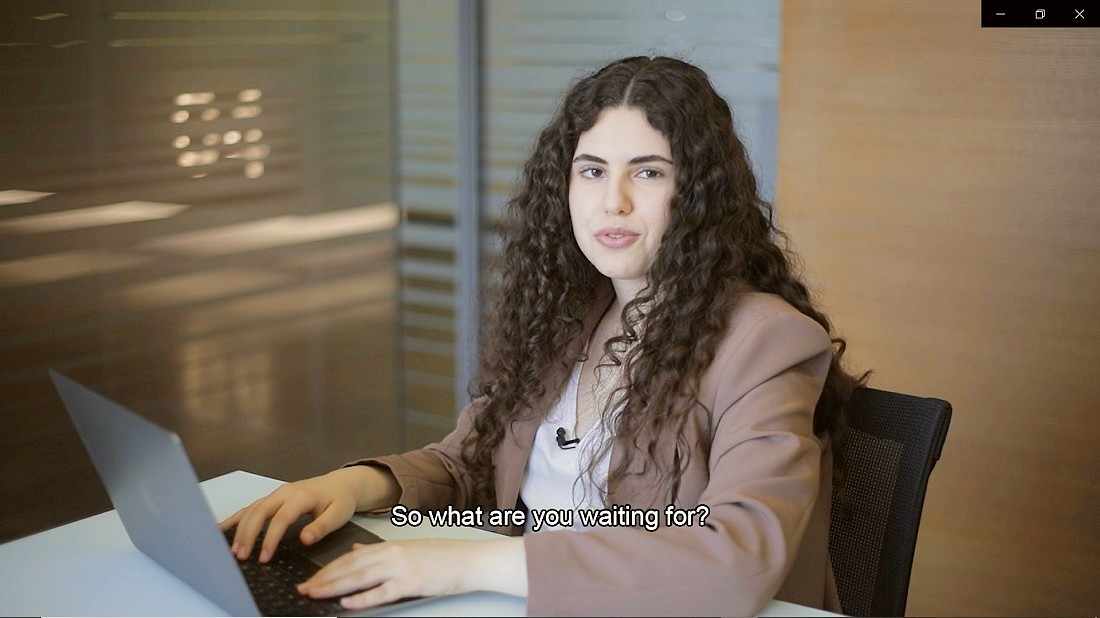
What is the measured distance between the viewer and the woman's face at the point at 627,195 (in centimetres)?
177

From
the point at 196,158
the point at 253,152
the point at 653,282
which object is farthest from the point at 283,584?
the point at 253,152

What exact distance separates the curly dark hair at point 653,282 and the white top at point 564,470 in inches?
1.2

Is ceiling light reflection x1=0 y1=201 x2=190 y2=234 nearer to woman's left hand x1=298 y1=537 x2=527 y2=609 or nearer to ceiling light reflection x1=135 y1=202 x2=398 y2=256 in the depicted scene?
ceiling light reflection x1=135 y1=202 x2=398 y2=256

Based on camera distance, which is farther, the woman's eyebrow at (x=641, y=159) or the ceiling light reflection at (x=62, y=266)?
the ceiling light reflection at (x=62, y=266)

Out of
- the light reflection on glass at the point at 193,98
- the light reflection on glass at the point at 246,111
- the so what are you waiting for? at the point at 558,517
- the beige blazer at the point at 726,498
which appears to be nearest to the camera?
the beige blazer at the point at 726,498

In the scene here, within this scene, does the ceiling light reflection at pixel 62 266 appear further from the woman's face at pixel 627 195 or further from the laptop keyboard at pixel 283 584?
the woman's face at pixel 627 195

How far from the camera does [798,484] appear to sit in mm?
1501

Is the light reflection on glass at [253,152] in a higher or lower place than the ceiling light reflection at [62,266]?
higher

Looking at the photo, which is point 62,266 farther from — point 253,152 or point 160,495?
point 160,495

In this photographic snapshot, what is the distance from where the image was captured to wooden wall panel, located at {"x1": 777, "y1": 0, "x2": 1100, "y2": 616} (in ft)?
9.14

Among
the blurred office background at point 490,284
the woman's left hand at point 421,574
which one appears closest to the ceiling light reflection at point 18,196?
the blurred office background at point 490,284

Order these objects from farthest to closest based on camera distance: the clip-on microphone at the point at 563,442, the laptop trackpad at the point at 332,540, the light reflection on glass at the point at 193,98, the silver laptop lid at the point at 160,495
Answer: the light reflection on glass at the point at 193,98
the clip-on microphone at the point at 563,442
the laptop trackpad at the point at 332,540
the silver laptop lid at the point at 160,495

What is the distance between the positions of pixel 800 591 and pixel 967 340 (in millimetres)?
1438

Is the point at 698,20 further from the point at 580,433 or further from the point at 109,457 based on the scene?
the point at 109,457
